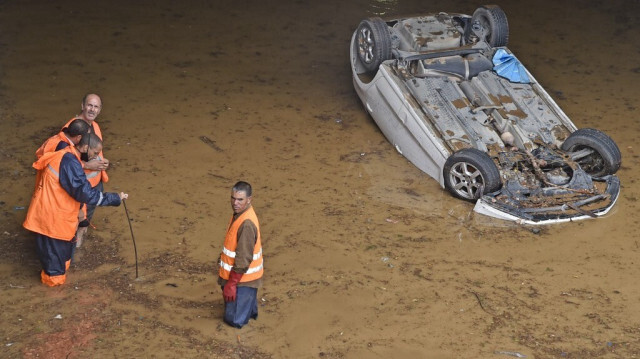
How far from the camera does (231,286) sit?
8.09 metres

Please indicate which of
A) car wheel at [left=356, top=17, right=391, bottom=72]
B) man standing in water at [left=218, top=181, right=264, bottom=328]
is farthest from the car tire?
man standing in water at [left=218, top=181, right=264, bottom=328]

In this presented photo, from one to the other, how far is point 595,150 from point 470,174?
154 centimetres

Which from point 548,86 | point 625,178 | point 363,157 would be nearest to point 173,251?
point 363,157

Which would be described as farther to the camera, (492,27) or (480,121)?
(492,27)

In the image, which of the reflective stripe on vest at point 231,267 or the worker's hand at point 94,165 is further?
the worker's hand at point 94,165

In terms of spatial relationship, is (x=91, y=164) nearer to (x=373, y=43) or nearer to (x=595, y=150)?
(x=373, y=43)

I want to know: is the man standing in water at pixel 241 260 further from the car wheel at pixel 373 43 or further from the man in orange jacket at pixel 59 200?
the car wheel at pixel 373 43

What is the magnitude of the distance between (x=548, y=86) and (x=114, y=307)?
770 centimetres

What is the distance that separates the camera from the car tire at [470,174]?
34.3ft

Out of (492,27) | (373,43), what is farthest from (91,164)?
(492,27)

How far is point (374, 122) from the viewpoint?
1273 cm

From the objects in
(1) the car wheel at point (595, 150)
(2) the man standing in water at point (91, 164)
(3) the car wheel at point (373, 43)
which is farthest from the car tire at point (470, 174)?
(2) the man standing in water at point (91, 164)

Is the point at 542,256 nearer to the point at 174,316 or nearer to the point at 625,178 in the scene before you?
the point at 625,178

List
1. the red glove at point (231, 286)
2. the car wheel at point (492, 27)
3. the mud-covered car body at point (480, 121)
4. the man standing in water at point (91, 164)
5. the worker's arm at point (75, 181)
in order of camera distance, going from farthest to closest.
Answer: the car wheel at point (492, 27)
the mud-covered car body at point (480, 121)
the man standing in water at point (91, 164)
the worker's arm at point (75, 181)
the red glove at point (231, 286)
